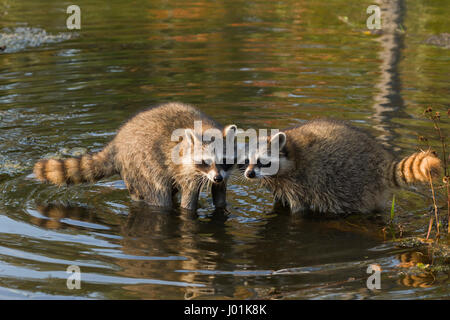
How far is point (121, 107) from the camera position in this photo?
29.3ft

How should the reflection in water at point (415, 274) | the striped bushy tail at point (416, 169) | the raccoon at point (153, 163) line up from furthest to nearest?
the raccoon at point (153, 163) → the striped bushy tail at point (416, 169) → the reflection in water at point (415, 274)

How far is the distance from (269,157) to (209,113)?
2590mm

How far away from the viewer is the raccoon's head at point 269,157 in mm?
6012

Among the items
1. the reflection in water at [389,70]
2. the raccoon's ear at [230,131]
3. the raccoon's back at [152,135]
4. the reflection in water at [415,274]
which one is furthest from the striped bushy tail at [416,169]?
the raccoon's back at [152,135]

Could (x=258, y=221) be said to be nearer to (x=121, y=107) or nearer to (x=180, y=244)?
(x=180, y=244)

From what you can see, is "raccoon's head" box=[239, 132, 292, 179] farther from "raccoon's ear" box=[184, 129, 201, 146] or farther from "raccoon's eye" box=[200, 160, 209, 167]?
"raccoon's ear" box=[184, 129, 201, 146]

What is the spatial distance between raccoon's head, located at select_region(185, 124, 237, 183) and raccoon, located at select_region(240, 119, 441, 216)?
0.63 feet

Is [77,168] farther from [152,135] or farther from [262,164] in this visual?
[262,164]

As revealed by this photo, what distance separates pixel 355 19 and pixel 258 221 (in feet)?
27.9

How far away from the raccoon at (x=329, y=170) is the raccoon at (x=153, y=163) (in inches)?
16.4

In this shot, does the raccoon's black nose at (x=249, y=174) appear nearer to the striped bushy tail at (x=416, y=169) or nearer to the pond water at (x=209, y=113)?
the pond water at (x=209, y=113)

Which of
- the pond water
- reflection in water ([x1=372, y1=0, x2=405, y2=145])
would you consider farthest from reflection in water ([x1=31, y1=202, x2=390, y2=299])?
reflection in water ([x1=372, y1=0, x2=405, y2=145])

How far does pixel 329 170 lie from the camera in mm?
6098

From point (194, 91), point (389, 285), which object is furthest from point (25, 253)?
point (194, 91)
